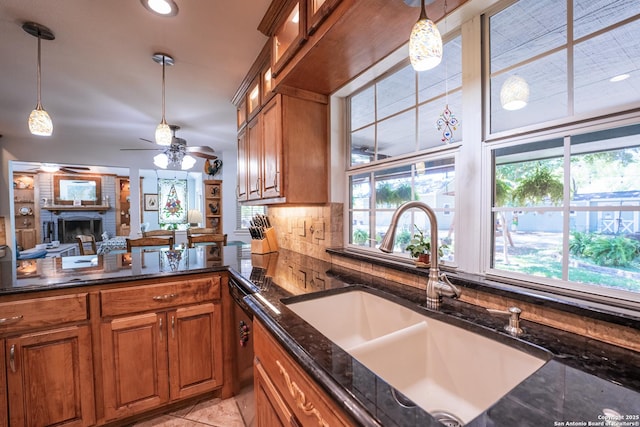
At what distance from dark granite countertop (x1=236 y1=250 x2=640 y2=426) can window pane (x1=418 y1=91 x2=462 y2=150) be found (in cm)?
78

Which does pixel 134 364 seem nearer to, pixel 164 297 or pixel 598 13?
pixel 164 297

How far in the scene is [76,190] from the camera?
7.95 metres

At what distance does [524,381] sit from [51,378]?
2.09 m

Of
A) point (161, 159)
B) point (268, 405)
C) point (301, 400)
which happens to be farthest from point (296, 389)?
point (161, 159)

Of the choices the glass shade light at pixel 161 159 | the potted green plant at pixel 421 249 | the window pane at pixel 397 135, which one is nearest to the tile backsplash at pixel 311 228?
the window pane at pixel 397 135

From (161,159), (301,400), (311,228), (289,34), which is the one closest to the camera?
(301,400)

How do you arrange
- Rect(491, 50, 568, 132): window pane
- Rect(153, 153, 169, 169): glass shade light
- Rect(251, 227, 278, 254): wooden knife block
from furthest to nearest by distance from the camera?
Rect(153, 153, 169, 169): glass shade light
Rect(251, 227, 278, 254): wooden knife block
Rect(491, 50, 568, 132): window pane

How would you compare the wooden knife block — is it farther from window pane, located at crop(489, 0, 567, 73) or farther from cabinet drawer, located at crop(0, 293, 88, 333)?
window pane, located at crop(489, 0, 567, 73)

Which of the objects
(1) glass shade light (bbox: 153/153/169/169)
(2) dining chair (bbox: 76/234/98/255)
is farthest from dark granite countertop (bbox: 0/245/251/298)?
(2) dining chair (bbox: 76/234/98/255)

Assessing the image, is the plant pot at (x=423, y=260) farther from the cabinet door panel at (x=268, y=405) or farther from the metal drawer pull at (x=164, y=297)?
the metal drawer pull at (x=164, y=297)

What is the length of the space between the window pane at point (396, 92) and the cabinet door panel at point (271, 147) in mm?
661

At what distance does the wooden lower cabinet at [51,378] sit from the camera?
1334 mm

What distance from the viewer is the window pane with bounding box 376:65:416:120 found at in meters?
1.49

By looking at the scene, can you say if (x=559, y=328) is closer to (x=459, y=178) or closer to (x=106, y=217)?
(x=459, y=178)
